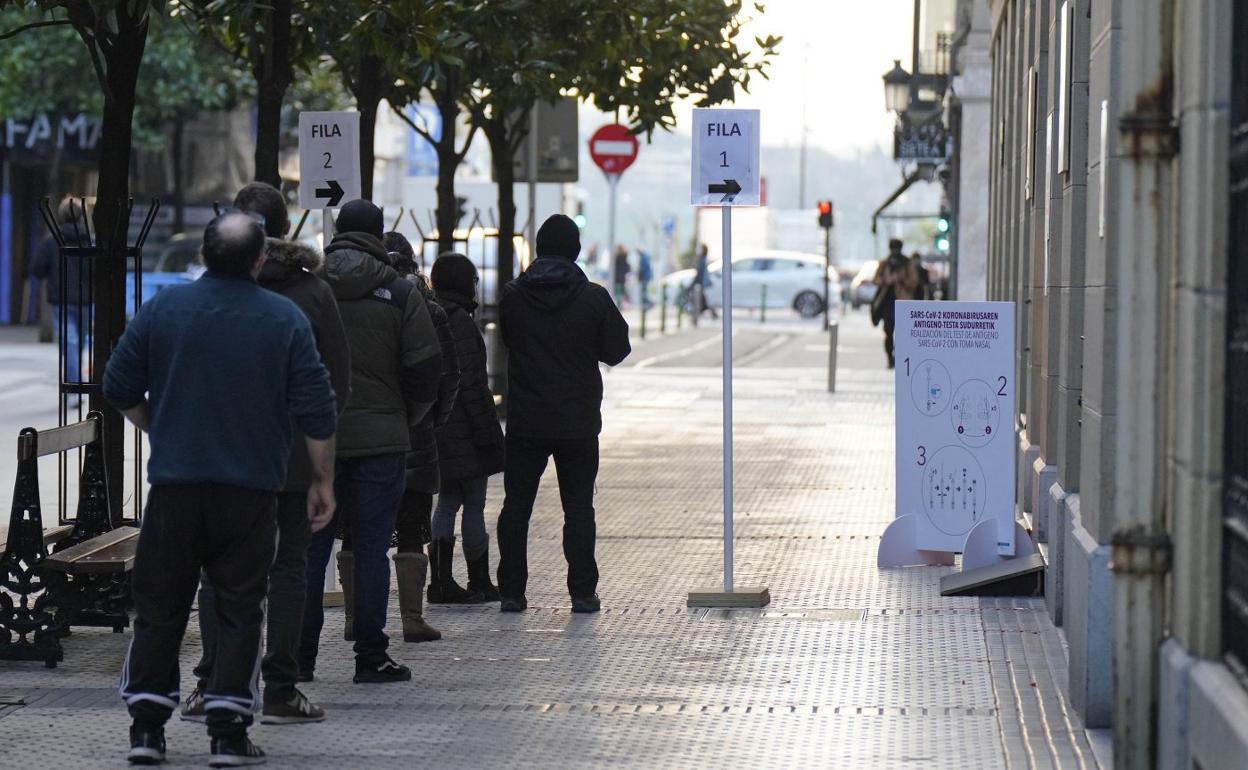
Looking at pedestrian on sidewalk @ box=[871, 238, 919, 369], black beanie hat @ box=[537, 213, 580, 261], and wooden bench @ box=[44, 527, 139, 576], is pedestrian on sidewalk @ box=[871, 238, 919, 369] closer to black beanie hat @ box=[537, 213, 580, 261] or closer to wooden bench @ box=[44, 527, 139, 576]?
black beanie hat @ box=[537, 213, 580, 261]

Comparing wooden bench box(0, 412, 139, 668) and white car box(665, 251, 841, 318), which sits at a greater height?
white car box(665, 251, 841, 318)

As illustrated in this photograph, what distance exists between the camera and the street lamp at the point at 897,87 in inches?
1320

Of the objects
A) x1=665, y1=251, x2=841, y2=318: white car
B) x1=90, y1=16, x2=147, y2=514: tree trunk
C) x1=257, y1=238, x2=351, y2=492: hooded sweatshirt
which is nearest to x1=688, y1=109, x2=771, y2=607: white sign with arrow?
x1=90, y1=16, x2=147, y2=514: tree trunk

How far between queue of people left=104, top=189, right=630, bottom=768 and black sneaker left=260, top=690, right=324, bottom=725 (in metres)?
0.01

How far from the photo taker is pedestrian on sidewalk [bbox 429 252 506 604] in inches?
384

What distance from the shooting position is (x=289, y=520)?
7.29 meters

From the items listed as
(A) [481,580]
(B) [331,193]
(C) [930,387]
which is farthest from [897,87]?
(A) [481,580]

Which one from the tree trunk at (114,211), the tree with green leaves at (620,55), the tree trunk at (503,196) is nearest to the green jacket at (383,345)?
the tree trunk at (114,211)

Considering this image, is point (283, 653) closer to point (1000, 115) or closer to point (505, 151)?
point (1000, 115)

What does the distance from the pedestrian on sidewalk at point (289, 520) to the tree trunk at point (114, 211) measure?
2564mm

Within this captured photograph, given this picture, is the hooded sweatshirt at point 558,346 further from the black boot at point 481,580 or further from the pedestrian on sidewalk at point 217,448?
the pedestrian on sidewalk at point 217,448

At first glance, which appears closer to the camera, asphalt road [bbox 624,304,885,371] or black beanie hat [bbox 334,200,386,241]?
black beanie hat [bbox 334,200,386,241]

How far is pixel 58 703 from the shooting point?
780 cm

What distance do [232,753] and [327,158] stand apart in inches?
173
